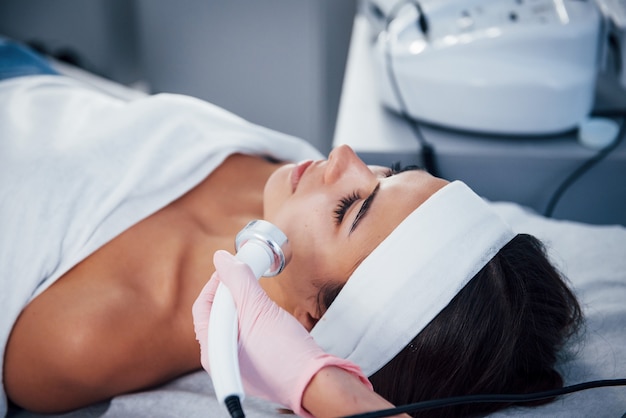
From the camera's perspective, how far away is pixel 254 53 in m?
1.91

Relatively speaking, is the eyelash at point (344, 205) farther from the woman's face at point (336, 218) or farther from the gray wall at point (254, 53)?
the gray wall at point (254, 53)

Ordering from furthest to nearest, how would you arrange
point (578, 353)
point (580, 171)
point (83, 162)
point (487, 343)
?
point (580, 171) → point (83, 162) → point (578, 353) → point (487, 343)

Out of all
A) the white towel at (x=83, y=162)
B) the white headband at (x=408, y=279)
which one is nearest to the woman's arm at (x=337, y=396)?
the white headband at (x=408, y=279)

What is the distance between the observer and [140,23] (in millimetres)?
2043

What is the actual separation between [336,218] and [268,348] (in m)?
0.24

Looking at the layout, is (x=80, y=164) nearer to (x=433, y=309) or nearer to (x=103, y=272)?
(x=103, y=272)

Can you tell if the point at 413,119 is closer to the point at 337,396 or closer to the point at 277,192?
the point at 277,192

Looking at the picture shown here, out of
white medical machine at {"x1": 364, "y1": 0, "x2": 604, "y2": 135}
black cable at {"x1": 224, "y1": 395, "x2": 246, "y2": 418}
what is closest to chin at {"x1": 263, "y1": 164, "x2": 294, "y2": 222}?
black cable at {"x1": 224, "y1": 395, "x2": 246, "y2": 418}

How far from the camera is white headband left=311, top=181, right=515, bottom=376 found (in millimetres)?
733

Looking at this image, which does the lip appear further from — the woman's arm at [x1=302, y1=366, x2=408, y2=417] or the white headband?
the woman's arm at [x1=302, y1=366, x2=408, y2=417]

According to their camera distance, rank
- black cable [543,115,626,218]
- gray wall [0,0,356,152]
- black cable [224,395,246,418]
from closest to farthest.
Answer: black cable [224,395,246,418]
black cable [543,115,626,218]
gray wall [0,0,356,152]

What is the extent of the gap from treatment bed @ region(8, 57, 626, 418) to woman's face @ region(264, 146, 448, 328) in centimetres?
19

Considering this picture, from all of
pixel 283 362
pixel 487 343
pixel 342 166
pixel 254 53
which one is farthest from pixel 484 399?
pixel 254 53

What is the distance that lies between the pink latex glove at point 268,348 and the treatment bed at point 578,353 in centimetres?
22
